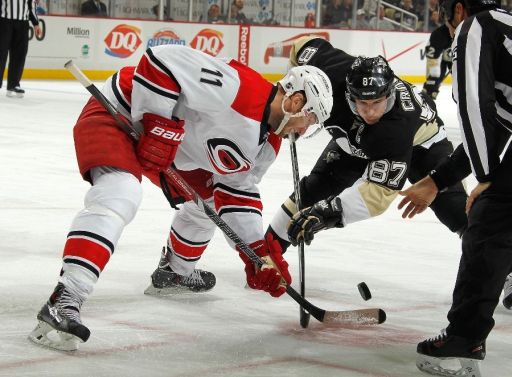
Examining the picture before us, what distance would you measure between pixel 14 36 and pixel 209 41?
3390 mm

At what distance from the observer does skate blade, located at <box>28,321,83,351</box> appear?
8.57 feet

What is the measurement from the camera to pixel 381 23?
44.3 ft

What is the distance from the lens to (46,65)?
1124 cm

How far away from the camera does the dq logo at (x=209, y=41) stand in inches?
476

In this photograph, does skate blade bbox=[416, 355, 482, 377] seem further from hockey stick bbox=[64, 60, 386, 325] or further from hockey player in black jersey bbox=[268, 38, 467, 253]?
hockey player in black jersey bbox=[268, 38, 467, 253]

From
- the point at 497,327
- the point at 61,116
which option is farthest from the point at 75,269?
the point at 61,116

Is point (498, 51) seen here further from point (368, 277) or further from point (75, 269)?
point (368, 277)

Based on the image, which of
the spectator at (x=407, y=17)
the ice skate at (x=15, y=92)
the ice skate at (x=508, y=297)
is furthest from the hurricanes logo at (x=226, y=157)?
the spectator at (x=407, y=17)

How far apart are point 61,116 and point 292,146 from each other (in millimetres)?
5154

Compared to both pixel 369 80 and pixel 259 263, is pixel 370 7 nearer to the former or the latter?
pixel 369 80

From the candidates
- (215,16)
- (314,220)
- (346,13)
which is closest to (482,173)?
(314,220)

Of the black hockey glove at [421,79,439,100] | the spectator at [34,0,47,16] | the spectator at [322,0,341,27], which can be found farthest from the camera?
the spectator at [322,0,341,27]

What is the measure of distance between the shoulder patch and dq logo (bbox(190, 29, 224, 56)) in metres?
8.47

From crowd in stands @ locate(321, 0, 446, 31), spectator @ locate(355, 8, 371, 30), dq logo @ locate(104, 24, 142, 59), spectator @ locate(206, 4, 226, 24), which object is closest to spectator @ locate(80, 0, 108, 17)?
dq logo @ locate(104, 24, 142, 59)
